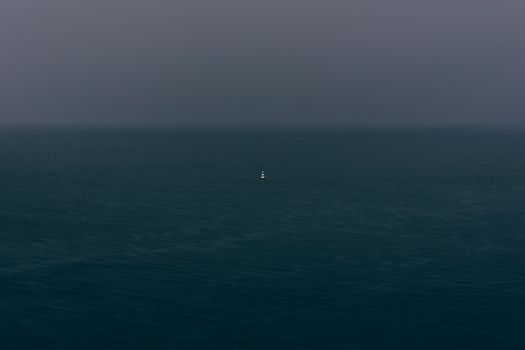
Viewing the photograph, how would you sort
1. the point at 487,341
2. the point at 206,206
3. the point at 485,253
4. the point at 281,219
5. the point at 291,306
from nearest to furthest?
the point at 487,341
the point at 291,306
the point at 485,253
the point at 281,219
the point at 206,206

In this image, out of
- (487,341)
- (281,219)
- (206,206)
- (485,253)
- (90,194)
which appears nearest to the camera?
(487,341)

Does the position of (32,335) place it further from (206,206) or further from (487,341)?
(206,206)

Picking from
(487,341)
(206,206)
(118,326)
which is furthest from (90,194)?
(487,341)

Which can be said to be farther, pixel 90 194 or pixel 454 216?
pixel 90 194

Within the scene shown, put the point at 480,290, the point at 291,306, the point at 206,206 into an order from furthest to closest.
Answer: the point at 206,206
the point at 480,290
the point at 291,306

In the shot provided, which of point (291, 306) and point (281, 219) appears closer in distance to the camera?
point (291, 306)

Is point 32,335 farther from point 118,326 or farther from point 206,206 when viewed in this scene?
point 206,206

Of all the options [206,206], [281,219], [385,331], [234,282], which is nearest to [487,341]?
[385,331]

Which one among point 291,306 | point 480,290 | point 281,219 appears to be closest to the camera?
point 291,306
